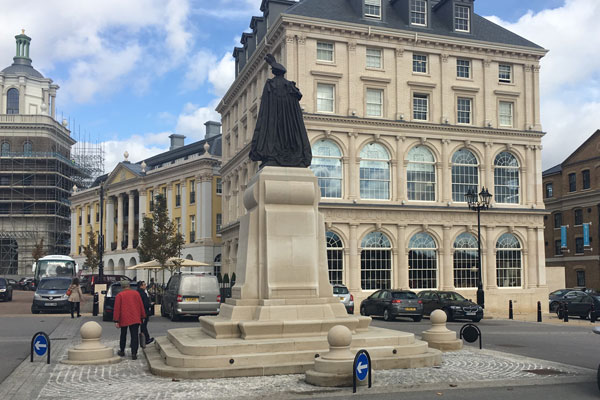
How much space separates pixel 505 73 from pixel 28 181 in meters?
65.5

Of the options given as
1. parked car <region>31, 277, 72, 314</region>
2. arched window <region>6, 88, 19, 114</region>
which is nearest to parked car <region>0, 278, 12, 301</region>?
parked car <region>31, 277, 72, 314</region>

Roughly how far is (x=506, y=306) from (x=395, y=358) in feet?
102

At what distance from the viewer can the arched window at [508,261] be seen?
42438mm

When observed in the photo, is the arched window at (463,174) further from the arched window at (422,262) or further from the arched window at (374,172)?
the arched window at (374,172)

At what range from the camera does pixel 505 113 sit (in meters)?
43.5

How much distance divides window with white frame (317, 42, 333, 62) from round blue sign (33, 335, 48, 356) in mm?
28148

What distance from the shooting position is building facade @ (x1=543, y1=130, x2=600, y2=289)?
198 feet

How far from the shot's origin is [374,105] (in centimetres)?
4034

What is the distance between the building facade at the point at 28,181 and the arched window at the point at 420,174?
56.7 meters

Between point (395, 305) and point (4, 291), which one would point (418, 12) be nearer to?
point (395, 305)

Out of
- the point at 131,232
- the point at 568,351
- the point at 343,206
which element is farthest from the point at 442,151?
the point at 131,232

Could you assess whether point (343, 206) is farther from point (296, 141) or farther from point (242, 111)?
point (296, 141)

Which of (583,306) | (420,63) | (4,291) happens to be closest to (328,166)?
(420,63)

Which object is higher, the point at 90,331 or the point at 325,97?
the point at 325,97
